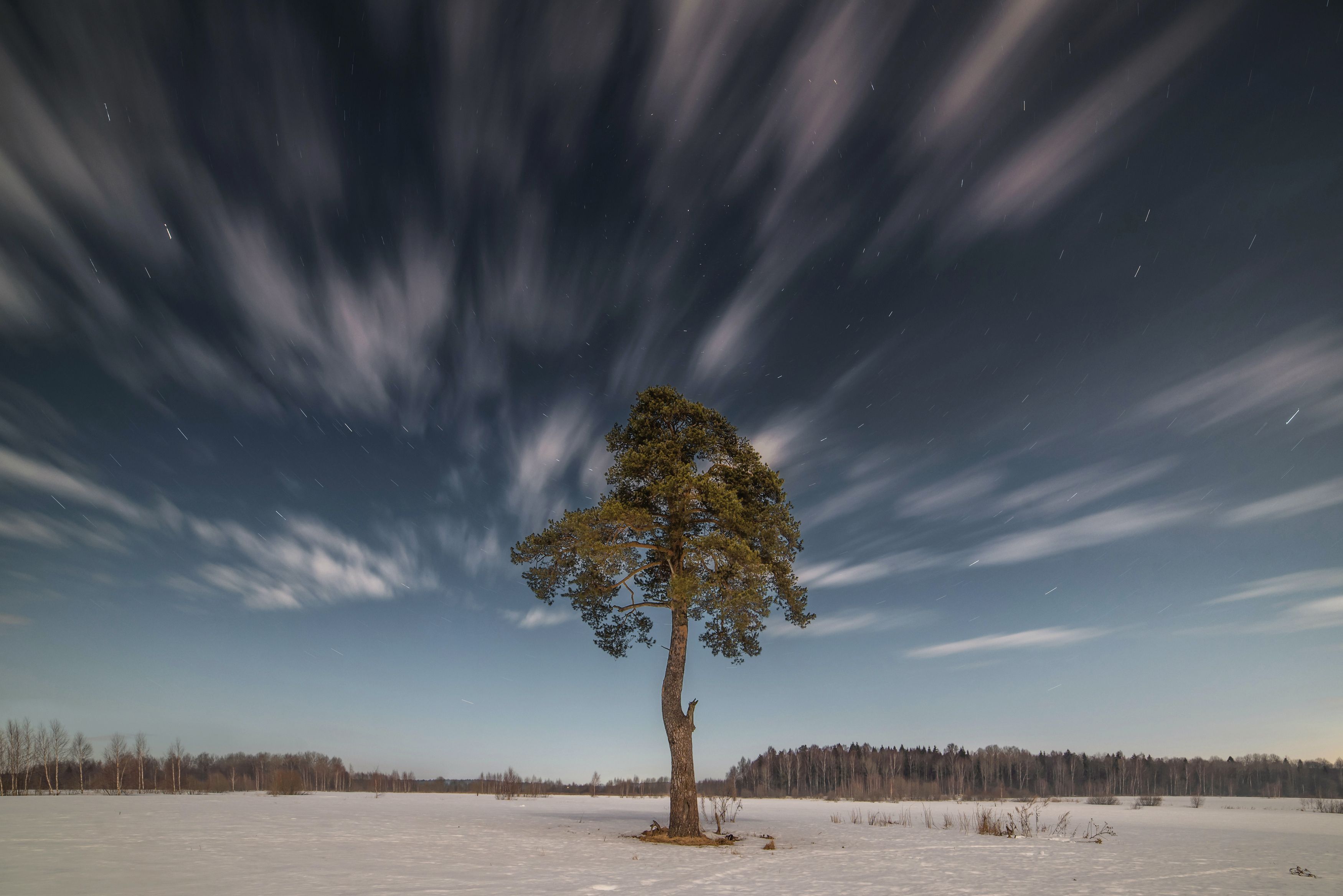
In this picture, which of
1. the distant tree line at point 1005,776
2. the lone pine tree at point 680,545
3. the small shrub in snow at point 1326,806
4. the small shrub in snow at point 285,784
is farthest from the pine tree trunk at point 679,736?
the distant tree line at point 1005,776

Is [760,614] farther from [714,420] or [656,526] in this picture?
[714,420]

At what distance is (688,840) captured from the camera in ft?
54.2

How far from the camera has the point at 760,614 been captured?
680 inches

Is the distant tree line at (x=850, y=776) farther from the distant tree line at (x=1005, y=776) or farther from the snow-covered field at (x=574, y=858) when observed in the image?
the snow-covered field at (x=574, y=858)

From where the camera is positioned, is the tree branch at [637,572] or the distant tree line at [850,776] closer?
the tree branch at [637,572]

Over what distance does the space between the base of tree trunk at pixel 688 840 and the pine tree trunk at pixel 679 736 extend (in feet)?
0.54

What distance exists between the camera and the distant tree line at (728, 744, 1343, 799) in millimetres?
103000

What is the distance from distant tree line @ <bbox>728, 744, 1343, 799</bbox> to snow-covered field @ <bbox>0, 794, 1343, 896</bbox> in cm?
8428

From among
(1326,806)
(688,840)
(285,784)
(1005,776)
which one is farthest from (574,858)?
(1005,776)

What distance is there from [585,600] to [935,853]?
11.0m

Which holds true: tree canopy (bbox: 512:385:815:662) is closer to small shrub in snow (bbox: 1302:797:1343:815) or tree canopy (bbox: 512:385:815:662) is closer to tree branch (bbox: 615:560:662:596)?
tree branch (bbox: 615:560:662:596)

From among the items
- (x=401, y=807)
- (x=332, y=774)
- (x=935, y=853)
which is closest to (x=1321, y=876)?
(x=935, y=853)

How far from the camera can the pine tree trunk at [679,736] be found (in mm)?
17109

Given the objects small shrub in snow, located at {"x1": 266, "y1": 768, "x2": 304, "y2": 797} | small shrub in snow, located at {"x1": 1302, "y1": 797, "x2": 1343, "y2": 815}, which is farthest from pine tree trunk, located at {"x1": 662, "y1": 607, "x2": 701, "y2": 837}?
small shrub in snow, located at {"x1": 1302, "y1": 797, "x2": 1343, "y2": 815}
